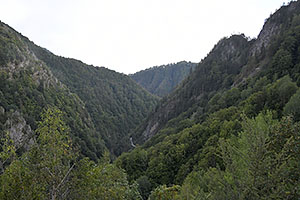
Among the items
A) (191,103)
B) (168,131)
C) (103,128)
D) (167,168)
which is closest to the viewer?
(167,168)

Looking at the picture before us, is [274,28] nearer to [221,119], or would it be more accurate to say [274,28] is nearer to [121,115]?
[221,119]

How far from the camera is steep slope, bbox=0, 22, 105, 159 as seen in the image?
74369mm

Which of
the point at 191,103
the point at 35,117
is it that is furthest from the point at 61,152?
the point at 191,103

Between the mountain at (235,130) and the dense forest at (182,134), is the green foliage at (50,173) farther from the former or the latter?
the mountain at (235,130)

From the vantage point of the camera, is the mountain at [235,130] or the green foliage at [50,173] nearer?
the mountain at [235,130]

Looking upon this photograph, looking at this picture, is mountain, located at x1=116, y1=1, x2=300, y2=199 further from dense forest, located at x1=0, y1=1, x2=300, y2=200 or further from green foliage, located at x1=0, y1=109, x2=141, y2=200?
green foliage, located at x1=0, y1=109, x2=141, y2=200

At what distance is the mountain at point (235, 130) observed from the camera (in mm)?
6988

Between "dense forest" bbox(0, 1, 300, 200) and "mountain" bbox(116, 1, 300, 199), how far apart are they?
0.17 ft

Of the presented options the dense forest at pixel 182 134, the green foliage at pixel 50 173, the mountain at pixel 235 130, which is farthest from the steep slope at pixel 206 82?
the green foliage at pixel 50 173

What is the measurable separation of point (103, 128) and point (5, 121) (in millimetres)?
94355

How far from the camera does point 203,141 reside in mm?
58750

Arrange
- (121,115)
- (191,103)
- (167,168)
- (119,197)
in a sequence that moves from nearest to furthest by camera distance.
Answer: (119,197) < (167,168) < (191,103) < (121,115)

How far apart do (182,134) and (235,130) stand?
23.3 meters

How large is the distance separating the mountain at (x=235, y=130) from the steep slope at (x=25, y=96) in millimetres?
31401
